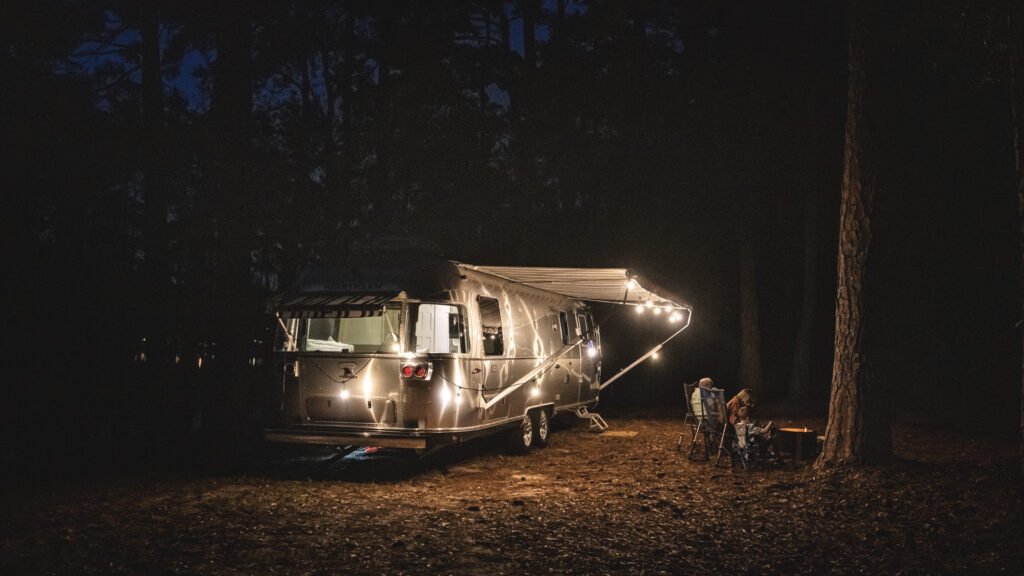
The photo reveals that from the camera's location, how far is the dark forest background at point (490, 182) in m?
11.8

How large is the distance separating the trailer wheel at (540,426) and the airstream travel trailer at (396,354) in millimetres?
1206

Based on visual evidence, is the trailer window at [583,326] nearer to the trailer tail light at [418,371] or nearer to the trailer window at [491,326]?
the trailer window at [491,326]

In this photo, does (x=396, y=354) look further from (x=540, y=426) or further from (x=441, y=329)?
(x=540, y=426)

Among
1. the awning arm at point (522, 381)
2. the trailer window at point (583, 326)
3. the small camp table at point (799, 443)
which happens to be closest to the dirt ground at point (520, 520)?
the small camp table at point (799, 443)

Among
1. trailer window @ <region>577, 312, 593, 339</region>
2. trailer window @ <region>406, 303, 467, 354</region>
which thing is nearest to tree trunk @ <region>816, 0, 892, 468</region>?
trailer window @ <region>406, 303, 467, 354</region>

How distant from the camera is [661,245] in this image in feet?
77.1

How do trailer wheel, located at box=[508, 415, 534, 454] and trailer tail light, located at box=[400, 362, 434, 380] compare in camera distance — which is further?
trailer wheel, located at box=[508, 415, 534, 454]

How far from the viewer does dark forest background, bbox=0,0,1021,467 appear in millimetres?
11812

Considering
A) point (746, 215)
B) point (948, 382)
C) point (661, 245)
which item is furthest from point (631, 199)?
point (948, 382)

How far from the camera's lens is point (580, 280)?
433 inches

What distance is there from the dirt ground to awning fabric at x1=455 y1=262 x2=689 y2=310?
240 centimetres

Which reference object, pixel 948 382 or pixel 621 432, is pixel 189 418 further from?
pixel 948 382

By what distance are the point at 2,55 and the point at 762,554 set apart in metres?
15.1

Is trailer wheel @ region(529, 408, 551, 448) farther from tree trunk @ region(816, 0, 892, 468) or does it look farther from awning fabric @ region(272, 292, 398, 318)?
tree trunk @ region(816, 0, 892, 468)
